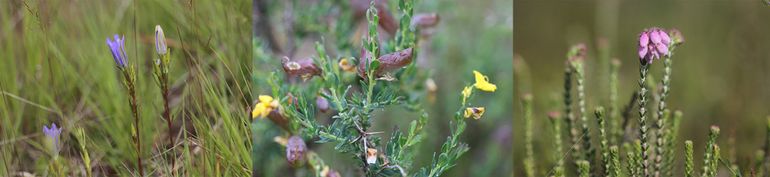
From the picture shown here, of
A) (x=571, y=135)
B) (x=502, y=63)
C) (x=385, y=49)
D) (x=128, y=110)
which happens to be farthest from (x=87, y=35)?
(x=571, y=135)

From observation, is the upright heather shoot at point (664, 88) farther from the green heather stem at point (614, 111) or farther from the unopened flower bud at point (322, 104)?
the unopened flower bud at point (322, 104)

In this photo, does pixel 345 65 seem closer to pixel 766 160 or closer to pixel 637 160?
pixel 637 160

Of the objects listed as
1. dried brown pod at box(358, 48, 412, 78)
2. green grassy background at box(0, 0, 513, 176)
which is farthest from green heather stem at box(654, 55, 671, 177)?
dried brown pod at box(358, 48, 412, 78)

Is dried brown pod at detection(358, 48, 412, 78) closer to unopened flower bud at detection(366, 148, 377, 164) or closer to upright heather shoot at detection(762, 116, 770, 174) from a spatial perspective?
unopened flower bud at detection(366, 148, 377, 164)

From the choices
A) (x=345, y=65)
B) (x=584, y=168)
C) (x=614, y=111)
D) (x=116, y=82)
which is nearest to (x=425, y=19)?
(x=345, y=65)

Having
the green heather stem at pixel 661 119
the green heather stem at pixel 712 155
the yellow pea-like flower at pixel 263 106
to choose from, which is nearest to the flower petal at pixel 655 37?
the green heather stem at pixel 661 119

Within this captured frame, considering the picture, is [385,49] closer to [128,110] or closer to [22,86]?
[128,110]
